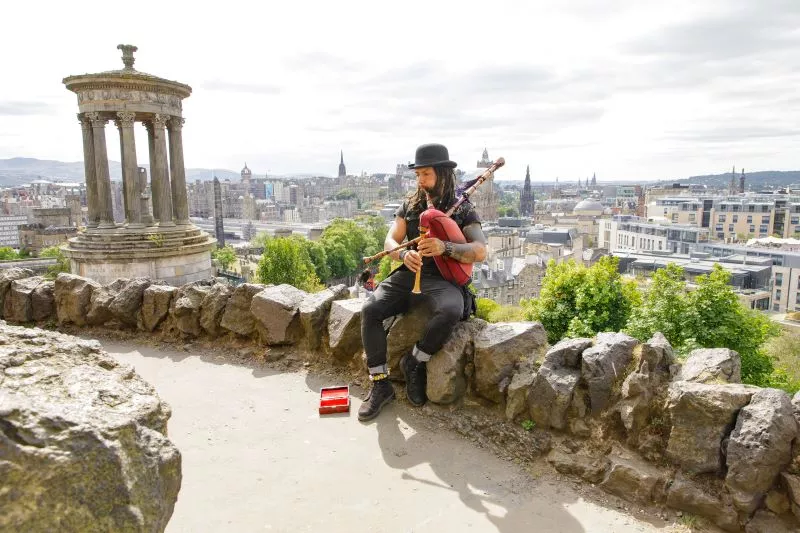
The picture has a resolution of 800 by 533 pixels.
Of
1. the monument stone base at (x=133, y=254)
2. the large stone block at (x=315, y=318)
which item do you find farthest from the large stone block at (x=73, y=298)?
the monument stone base at (x=133, y=254)

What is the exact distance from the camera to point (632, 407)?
11.4 ft

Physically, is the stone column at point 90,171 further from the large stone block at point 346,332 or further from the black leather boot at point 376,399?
the black leather boot at point 376,399

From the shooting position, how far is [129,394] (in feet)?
8.03

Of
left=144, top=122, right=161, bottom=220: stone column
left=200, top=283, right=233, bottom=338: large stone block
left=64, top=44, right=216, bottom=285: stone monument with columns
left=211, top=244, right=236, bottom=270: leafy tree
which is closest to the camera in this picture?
left=200, top=283, right=233, bottom=338: large stone block

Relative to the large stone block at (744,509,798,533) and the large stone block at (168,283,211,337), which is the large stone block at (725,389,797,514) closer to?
the large stone block at (744,509,798,533)

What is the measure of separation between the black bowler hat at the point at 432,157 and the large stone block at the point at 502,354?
142 centimetres

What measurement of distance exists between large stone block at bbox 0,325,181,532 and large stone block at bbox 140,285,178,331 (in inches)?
156

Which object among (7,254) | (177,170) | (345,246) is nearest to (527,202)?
(345,246)

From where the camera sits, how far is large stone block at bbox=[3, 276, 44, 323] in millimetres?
6781

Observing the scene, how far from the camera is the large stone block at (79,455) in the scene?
5.79ft

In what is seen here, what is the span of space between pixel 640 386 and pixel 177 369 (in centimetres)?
423

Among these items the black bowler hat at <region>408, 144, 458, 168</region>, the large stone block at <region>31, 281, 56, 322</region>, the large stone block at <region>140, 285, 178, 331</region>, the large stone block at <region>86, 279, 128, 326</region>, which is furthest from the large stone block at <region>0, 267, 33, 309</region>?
the black bowler hat at <region>408, 144, 458, 168</region>

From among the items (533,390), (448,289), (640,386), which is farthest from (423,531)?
(448,289)

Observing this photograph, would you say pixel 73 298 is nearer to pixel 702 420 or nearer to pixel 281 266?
pixel 702 420
